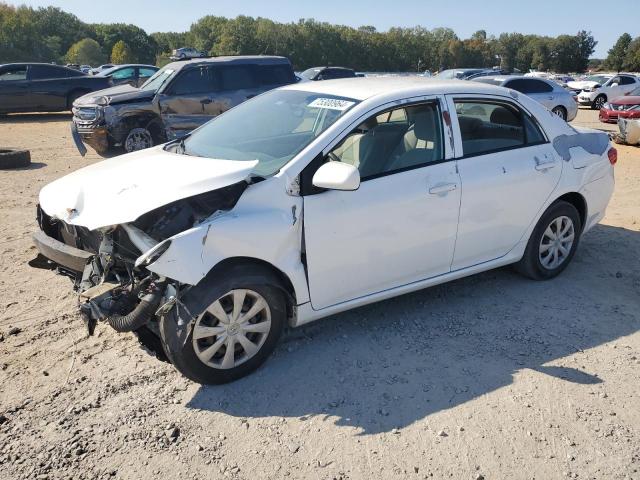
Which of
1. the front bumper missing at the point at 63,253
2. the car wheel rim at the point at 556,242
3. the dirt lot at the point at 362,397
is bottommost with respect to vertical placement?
the dirt lot at the point at 362,397

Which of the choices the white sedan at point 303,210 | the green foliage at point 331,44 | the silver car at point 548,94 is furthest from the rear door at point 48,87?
the green foliage at point 331,44

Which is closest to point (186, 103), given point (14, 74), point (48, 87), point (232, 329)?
point (232, 329)

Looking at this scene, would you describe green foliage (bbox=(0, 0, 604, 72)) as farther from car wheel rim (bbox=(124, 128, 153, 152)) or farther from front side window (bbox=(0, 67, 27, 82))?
car wheel rim (bbox=(124, 128, 153, 152))

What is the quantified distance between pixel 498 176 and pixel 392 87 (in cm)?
106

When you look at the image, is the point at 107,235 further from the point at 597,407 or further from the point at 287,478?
the point at 597,407

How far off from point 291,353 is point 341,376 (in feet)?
1.44

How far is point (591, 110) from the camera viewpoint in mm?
24188

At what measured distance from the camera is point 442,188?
409 cm

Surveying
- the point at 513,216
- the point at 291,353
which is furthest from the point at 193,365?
the point at 513,216

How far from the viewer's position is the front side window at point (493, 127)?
14.3 feet

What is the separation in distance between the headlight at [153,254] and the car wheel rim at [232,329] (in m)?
0.44

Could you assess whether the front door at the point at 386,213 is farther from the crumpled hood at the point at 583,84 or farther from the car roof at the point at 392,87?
the crumpled hood at the point at 583,84

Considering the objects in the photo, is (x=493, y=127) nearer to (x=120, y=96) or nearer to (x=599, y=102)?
(x=120, y=96)

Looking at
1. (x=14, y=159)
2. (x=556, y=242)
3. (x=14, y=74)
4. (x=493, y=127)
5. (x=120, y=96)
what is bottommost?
(x=14, y=159)
